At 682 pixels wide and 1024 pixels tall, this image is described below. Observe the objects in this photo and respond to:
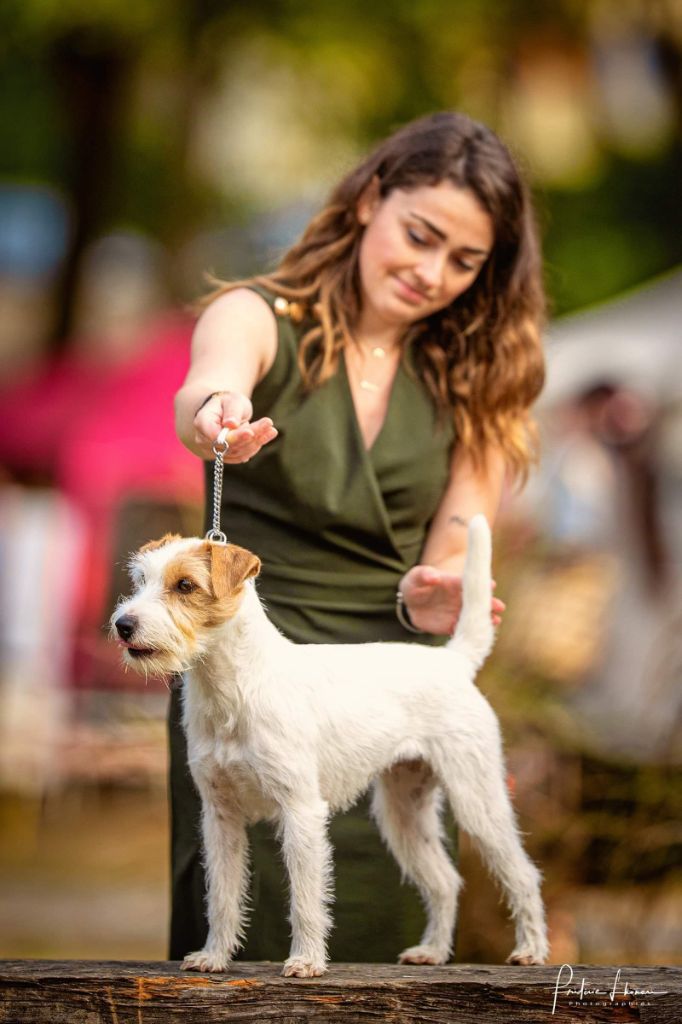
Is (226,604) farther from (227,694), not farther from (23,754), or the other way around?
(23,754)

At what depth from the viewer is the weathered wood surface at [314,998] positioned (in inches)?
93.1

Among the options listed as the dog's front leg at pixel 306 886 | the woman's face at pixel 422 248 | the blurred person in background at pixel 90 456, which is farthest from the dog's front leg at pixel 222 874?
the blurred person in background at pixel 90 456

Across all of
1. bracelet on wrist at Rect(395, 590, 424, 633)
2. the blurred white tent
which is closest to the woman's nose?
bracelet on wrist at Rect(395, 590, 424, 633)

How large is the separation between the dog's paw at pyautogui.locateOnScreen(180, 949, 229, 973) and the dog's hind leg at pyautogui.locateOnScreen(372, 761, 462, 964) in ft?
1.51

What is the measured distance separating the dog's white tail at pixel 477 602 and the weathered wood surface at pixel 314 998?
0.67 metres

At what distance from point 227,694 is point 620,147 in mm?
15038

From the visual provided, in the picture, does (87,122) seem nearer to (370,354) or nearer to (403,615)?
(370,354)

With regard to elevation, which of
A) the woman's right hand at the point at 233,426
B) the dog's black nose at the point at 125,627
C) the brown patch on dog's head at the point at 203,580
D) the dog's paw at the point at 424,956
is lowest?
the dog's paw at the point at 424,956

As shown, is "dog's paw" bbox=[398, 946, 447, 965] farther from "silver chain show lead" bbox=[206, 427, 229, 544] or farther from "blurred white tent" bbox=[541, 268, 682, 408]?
"blurred white tent" bbox=[541, 268, 682, 408]

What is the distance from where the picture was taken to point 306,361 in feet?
10.4

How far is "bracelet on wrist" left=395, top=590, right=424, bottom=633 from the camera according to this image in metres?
3.17

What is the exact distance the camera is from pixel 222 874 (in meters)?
2.49

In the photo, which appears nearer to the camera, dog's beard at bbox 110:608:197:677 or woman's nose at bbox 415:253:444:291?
dog's beard at bbox 110:608:197:677

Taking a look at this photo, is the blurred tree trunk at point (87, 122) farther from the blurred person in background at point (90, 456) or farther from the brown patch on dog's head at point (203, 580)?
the brown patch on dog's head at point (203, 580)
